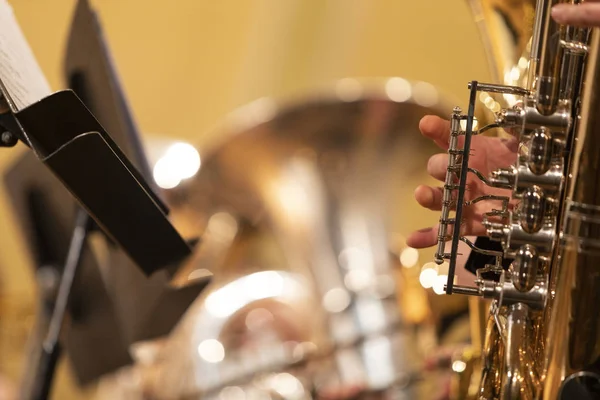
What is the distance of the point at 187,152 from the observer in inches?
59.9

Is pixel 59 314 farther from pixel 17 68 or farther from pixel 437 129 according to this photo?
pixel 437 129

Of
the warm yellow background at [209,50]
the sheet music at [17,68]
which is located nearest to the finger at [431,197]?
the sheet music at [17,68]

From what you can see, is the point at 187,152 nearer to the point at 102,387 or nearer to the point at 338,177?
the point at 338,177

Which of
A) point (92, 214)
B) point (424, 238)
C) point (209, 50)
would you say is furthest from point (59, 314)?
point (209, 50)

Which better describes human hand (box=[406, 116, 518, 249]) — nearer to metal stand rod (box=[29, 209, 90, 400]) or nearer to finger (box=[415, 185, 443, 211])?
finger (box=[415, 185, 443, 211])

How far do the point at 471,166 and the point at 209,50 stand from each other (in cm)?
239

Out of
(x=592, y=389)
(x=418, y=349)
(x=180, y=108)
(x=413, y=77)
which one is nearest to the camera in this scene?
(x=592, y=389)

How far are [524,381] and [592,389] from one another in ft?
0.16

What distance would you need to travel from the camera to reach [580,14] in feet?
1.53

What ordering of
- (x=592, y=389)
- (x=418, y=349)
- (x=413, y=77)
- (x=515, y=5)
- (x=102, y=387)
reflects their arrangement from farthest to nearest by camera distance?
(x=413, y=77), (x=102, y=387), (x=418, y=349), (x=515, y=5), (x=592, y=389)

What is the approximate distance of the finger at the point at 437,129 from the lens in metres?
0.59

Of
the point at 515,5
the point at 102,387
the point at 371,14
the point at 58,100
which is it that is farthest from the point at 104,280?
the point at 371,14

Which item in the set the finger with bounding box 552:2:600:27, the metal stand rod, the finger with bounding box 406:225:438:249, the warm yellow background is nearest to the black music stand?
the metal stand rod

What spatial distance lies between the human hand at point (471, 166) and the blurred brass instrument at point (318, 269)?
647mm
